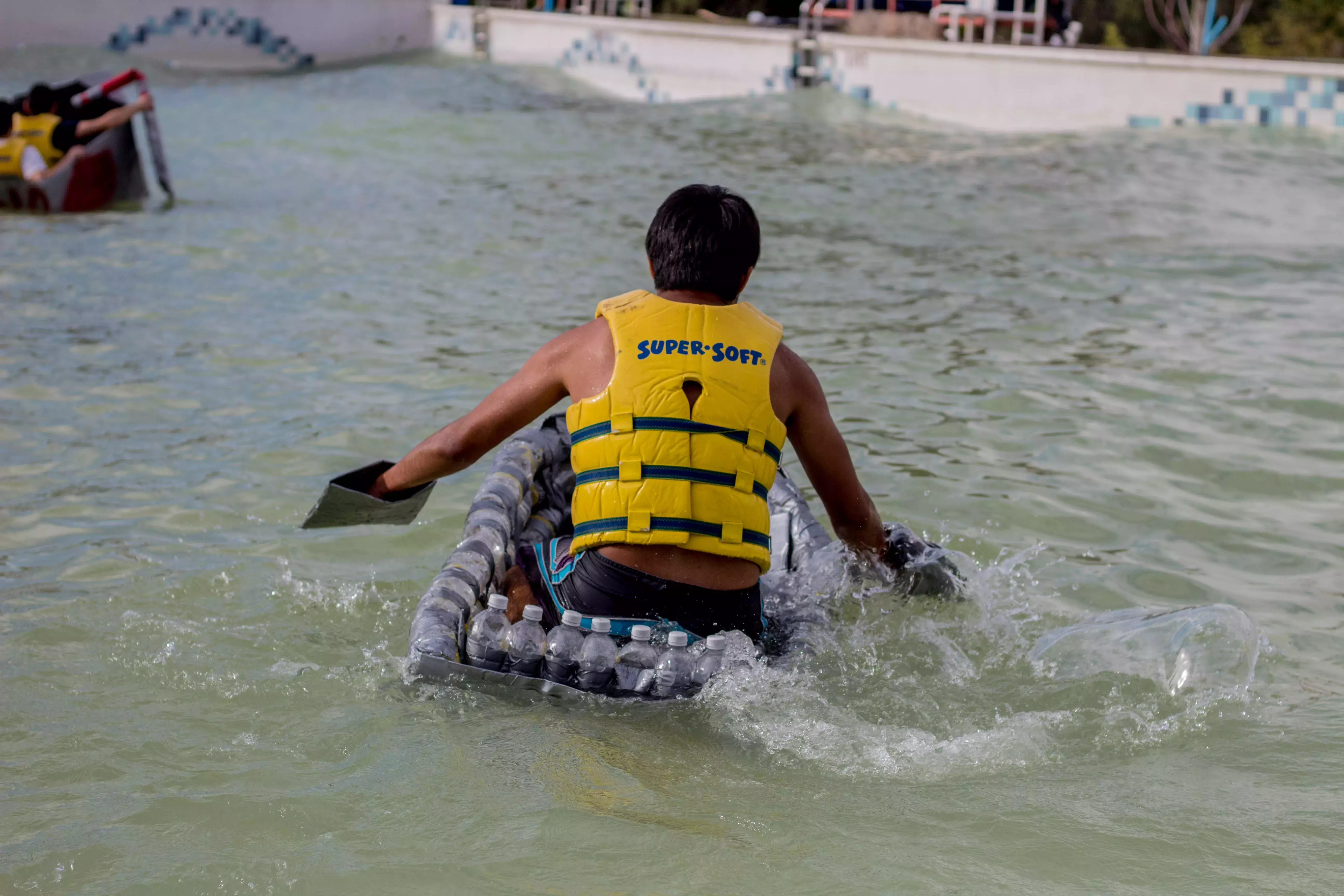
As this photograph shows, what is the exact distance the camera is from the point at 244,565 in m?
4.59

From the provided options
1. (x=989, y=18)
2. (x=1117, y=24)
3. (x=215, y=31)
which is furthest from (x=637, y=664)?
(x=215, y=31)

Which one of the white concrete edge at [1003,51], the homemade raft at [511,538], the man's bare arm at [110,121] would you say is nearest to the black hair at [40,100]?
the man's bare arm at [110,121]

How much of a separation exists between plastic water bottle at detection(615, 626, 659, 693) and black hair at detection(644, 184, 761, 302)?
871mm

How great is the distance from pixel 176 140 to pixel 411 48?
13695 mm

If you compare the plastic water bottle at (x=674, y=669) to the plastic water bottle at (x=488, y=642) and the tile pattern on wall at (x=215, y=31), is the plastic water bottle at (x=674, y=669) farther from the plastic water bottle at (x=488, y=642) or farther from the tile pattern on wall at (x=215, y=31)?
the tile pattern on wall at (x=215, y=31)

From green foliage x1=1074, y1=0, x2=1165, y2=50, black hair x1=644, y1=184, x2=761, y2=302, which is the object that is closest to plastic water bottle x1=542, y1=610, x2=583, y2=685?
black hair x1=644, y1=184, x2=761, y2=302

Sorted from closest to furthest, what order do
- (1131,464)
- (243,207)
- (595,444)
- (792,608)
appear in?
(595,444) < (792,608) < (1131,464) < (243,207)

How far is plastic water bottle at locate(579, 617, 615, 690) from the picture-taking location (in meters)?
3.26

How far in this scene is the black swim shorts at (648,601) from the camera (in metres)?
3.29

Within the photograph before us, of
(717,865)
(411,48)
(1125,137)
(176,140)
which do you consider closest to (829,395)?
(717,865)

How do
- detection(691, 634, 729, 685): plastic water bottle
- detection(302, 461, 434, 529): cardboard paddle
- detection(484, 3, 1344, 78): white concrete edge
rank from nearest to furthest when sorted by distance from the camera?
detection(691, 634, 729, 685): plastic water bottle, detection(302, 461, 434, 529): cardboard paddle, detection(484, 3, 1344, 78): white concrete edge

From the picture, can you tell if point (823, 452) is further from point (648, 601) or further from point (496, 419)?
point (496, 419)

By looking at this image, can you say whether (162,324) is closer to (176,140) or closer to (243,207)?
(243,207)

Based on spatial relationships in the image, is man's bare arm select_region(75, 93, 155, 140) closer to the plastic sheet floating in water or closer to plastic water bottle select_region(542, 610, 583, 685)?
plastic water bottle select_region(542, 610, 583, 685)
